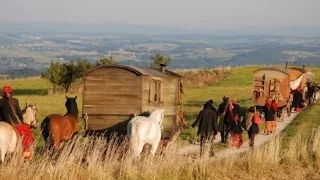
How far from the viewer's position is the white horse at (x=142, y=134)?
50.7ft

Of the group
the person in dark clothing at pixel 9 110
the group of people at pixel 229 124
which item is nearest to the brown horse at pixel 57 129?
the person in dark clothing at pixel 9 110

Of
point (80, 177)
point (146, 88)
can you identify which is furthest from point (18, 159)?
point (146, 88)

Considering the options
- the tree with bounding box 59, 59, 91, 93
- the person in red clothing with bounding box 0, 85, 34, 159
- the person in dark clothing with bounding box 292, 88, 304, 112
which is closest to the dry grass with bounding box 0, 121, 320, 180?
the person in red clothing with bounding box 0, 85, 34, 159

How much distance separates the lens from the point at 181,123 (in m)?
21.8

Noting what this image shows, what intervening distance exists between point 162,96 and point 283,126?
1097 centimetres

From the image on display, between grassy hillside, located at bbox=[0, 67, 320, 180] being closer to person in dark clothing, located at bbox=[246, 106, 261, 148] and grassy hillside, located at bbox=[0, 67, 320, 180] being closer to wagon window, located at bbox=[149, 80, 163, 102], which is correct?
person in dark clothing, located at bbox=[246, 106, 261, 148]

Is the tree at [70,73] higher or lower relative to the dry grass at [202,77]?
higher

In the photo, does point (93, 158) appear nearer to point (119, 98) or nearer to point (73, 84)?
point (119, 98)

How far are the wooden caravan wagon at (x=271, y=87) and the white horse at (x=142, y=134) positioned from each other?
19034 mm

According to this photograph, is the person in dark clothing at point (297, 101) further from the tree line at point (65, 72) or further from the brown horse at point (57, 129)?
the tree line at point (65, 72)

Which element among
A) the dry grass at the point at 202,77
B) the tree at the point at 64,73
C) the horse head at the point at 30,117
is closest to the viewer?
the horse head at the point at 30,117

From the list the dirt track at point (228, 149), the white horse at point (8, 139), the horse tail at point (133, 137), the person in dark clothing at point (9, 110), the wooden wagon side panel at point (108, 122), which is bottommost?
the dirt track at point (228, 149)

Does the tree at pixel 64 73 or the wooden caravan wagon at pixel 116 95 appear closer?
the wooden caravan wagon at pixel 116 95

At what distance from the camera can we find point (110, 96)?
64.1ft
